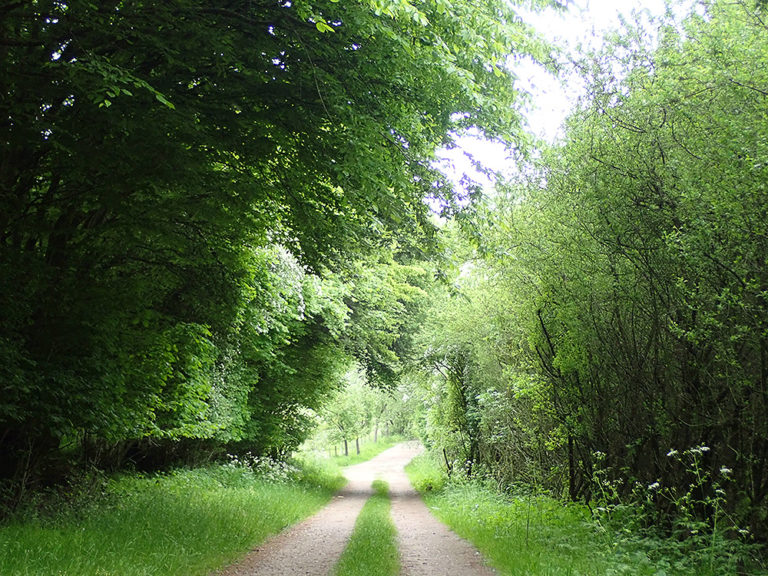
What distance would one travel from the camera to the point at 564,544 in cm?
815

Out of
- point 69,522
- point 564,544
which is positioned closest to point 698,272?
point 564,544

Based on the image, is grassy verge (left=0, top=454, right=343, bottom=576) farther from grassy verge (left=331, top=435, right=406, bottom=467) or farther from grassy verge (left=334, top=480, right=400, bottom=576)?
grassy verge (left=331, top=435, right=406, bottom=467)

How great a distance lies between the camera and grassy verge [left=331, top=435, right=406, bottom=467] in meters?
45.4

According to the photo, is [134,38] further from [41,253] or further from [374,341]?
[374,341]

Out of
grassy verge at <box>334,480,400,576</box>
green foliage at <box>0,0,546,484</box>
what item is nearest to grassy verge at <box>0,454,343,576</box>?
green foliage at <box>0,0,546,484</box>

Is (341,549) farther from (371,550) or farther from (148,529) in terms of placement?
(148,529)

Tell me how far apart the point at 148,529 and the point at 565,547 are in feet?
19.8

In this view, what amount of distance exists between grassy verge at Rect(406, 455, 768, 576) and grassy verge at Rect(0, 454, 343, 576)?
399 centimetres

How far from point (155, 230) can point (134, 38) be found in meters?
2.76

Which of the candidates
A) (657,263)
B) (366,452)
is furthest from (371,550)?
(366,452)

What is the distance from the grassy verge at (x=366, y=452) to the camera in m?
45.4

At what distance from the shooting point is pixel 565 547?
8.25m

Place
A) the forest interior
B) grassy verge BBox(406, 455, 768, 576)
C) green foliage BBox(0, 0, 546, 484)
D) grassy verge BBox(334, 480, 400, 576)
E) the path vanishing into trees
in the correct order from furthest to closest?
the path vanishing into trees
grassy verge BBox(334, 480, 400, 576)
grassy verge BBox(406, 455, 768, 576)
the forest interior
green foliage BBox(0, 0, 546, 484)

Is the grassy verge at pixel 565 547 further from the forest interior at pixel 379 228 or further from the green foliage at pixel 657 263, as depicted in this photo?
the green foliage at pixel 657 263
